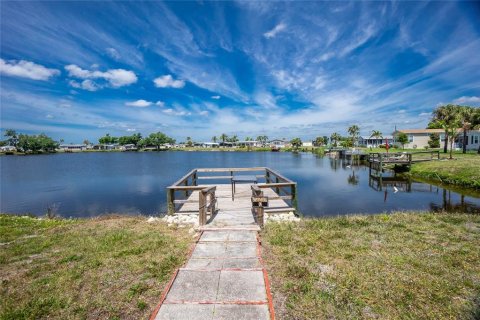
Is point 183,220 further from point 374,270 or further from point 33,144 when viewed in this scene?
point 33,144

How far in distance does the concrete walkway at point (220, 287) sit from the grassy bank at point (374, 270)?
1.00ft

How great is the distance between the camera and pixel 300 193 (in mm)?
19297

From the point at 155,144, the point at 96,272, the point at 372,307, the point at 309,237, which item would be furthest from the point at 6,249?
the point at 155,144

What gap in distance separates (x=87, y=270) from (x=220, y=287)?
2.91 m

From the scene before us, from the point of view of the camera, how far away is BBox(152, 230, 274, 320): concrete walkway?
11.3ft

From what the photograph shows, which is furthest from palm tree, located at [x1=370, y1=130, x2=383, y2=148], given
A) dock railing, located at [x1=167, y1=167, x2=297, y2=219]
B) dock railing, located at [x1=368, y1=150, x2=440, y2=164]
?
dock railing, located at [x1=167, y1=167, x2=297, y2=219]

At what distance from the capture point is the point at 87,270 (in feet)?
16.2

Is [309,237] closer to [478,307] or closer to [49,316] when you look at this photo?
[478,307]

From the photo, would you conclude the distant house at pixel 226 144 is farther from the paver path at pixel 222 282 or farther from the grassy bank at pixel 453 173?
the paver path at pixel 222 282

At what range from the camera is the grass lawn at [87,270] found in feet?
12.3

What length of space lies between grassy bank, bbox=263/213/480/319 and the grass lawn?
2.27 m

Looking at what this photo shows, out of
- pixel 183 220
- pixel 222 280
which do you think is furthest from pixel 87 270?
pixel 183 220

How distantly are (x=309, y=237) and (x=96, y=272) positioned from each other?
5.06m

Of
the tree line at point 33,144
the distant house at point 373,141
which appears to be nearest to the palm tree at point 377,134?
the distant house at point 373,141
